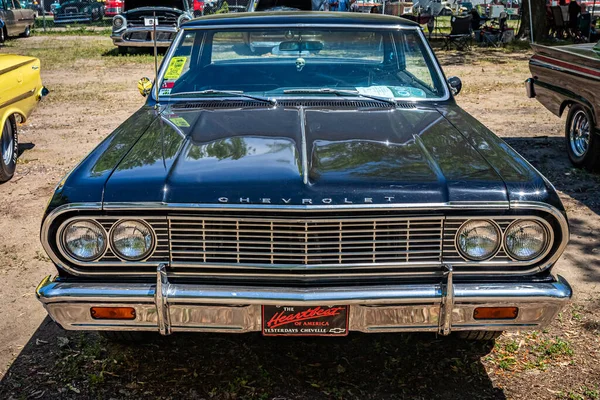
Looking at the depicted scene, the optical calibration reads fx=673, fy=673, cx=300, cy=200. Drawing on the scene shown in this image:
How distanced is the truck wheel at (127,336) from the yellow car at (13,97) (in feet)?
11.5

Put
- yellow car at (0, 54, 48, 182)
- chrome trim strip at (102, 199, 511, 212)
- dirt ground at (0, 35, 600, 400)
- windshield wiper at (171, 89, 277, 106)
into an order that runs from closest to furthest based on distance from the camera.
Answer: chrome trim strip at (102, 199, 511, 212), dirt ground at (0, 35, 600, 400), windshield wiper at (171, 89, 277, 106), yellow car at (0, 54, 48, 182)

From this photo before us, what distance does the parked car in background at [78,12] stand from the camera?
3202cm

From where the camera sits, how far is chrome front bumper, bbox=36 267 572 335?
2715mm

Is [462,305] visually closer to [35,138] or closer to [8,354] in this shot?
[8,354]

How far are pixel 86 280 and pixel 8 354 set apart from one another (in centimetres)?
99

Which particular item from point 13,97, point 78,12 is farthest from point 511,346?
point 78,12

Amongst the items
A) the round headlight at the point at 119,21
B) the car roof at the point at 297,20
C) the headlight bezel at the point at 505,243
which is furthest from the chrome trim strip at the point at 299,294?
the round headlight at the point at 119,21

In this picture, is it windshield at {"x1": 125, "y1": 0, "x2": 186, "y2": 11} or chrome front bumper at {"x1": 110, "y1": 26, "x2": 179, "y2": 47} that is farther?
windshield at {"x1": 125, "y1": 0, "x2": 186, "y2": 11}

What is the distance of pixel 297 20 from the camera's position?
167 inches

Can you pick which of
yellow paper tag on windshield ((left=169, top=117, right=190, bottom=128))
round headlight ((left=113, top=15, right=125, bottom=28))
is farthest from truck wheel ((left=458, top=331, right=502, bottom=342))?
round headlight ((left=113, top=15, right=125, bottom=28))

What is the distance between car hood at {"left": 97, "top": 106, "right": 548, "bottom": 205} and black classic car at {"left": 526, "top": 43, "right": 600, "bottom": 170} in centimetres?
316

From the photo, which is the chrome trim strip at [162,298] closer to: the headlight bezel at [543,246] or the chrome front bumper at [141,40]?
the headlight bezel at [543,246]

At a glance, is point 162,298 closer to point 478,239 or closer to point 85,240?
point 85,240

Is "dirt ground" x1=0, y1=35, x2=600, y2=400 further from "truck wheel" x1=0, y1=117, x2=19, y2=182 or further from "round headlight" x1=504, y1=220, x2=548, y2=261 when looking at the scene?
"truck wheel" x1=0, y1=117, x2=19, y2=182
